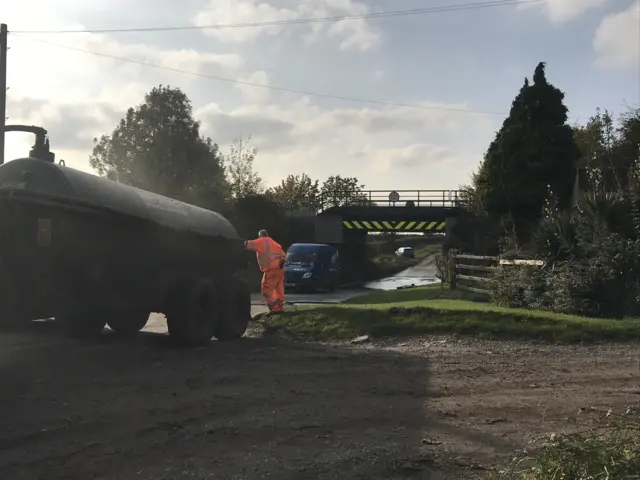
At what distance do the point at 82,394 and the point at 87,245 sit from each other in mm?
2215

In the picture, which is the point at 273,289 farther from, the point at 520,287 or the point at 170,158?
the point at 170,158

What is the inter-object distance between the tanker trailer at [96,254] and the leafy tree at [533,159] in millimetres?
12943

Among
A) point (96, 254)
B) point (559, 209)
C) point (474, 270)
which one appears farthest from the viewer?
point (474, 270)

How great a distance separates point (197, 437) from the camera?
566 cm

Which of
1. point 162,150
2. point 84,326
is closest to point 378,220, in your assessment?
point 162,150

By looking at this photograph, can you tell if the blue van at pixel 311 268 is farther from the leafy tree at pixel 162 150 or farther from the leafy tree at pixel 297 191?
the leafy tree at pixel 297 191

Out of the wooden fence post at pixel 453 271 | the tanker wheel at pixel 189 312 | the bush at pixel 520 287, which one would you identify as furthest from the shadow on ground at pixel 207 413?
the wooden fence post at pixel 453 271

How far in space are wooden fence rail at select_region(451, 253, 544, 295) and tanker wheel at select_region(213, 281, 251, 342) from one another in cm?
669

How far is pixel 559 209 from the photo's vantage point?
759 inches

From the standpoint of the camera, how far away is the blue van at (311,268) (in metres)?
27.0

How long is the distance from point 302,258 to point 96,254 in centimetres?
1913

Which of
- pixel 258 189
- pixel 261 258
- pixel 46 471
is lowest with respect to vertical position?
pixel 46 471

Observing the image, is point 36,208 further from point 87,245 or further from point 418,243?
point 418,243

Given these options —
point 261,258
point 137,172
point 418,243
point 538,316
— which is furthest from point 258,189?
point 418,243
